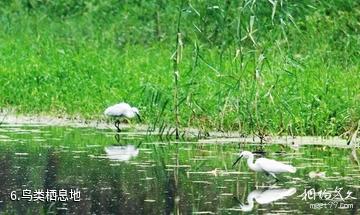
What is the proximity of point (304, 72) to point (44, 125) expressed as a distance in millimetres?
2564

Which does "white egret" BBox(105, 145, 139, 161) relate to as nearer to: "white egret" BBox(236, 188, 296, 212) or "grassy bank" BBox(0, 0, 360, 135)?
"grassy bank" BBox(0, 0, 360, 135)

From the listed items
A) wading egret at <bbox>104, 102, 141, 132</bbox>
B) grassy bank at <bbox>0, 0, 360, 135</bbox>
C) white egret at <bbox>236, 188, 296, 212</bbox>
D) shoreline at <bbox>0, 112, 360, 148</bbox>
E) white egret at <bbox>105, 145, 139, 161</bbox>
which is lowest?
white egret at <bbox>236, 188, 296, 212</bbox>

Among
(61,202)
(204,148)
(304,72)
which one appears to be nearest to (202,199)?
(61,202)

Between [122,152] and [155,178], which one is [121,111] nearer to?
[122,152]

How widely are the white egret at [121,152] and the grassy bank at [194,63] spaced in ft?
2.61

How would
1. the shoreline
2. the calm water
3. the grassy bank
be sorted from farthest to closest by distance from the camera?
1. the grassy bank
2. the shoreline
3. the calm water

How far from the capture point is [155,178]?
31.3 feet

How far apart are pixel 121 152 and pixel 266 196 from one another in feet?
7.05

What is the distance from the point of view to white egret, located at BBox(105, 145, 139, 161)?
412 inches

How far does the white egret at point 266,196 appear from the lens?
28.0ft

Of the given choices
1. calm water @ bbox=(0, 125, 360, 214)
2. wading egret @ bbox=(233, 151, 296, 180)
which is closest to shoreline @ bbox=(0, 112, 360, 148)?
calm water @ bbox=(0, 125, 360, 214)

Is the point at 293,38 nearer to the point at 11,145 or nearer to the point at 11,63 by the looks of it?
the point at 11,63

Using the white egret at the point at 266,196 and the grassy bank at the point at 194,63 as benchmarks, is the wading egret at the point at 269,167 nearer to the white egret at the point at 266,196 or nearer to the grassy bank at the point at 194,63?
the white egret at the point at 266,196

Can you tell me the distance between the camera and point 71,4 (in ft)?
60.0
